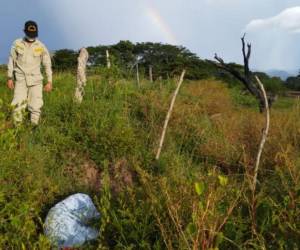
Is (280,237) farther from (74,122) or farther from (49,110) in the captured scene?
(49,110)

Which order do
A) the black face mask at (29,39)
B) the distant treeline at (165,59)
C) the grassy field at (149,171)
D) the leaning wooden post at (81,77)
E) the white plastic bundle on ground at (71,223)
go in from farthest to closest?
the distant treeline at (165,59), the leaning wooden post at (81,77), the black face mask at (29,39), the white plastic bundle on ground at (71,223), the grassy field at (149,171)

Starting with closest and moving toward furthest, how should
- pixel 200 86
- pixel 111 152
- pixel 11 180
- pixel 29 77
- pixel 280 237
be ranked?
pixel 280 237, pixel 11 180, pixel 111 152, pixel 29 77, pixel 200 86

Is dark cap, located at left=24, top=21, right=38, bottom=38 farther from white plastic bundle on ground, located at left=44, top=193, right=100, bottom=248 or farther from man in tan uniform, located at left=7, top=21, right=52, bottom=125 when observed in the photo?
white plastic bundle on ground, located at left=44, top=193, right=100, bottom=248

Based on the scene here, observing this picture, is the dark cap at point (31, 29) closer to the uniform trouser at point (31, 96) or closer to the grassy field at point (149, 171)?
the uniform trouser at point (31, 96)

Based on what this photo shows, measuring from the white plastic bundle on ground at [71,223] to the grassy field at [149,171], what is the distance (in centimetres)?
14

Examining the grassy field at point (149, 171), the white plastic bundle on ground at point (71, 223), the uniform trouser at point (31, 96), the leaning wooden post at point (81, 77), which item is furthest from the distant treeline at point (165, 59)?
the white plastic bundle on ground at point (71, 223)

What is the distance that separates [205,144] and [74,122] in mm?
2037

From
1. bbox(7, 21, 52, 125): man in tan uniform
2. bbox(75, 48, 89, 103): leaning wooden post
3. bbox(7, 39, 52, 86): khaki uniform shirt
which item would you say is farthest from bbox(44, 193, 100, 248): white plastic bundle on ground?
bbox(75, 48, 89, 103): leaning wooden post

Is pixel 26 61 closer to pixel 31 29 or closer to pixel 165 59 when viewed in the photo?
pixel 31 29

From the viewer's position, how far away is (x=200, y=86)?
14.6 metres

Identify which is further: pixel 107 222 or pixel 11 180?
pixel 11 180

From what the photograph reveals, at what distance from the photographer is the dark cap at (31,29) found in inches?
314

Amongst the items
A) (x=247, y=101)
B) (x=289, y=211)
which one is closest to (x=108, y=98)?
(x=289, y=211)

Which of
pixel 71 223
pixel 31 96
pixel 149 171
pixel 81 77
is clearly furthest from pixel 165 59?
pixel 71 223
